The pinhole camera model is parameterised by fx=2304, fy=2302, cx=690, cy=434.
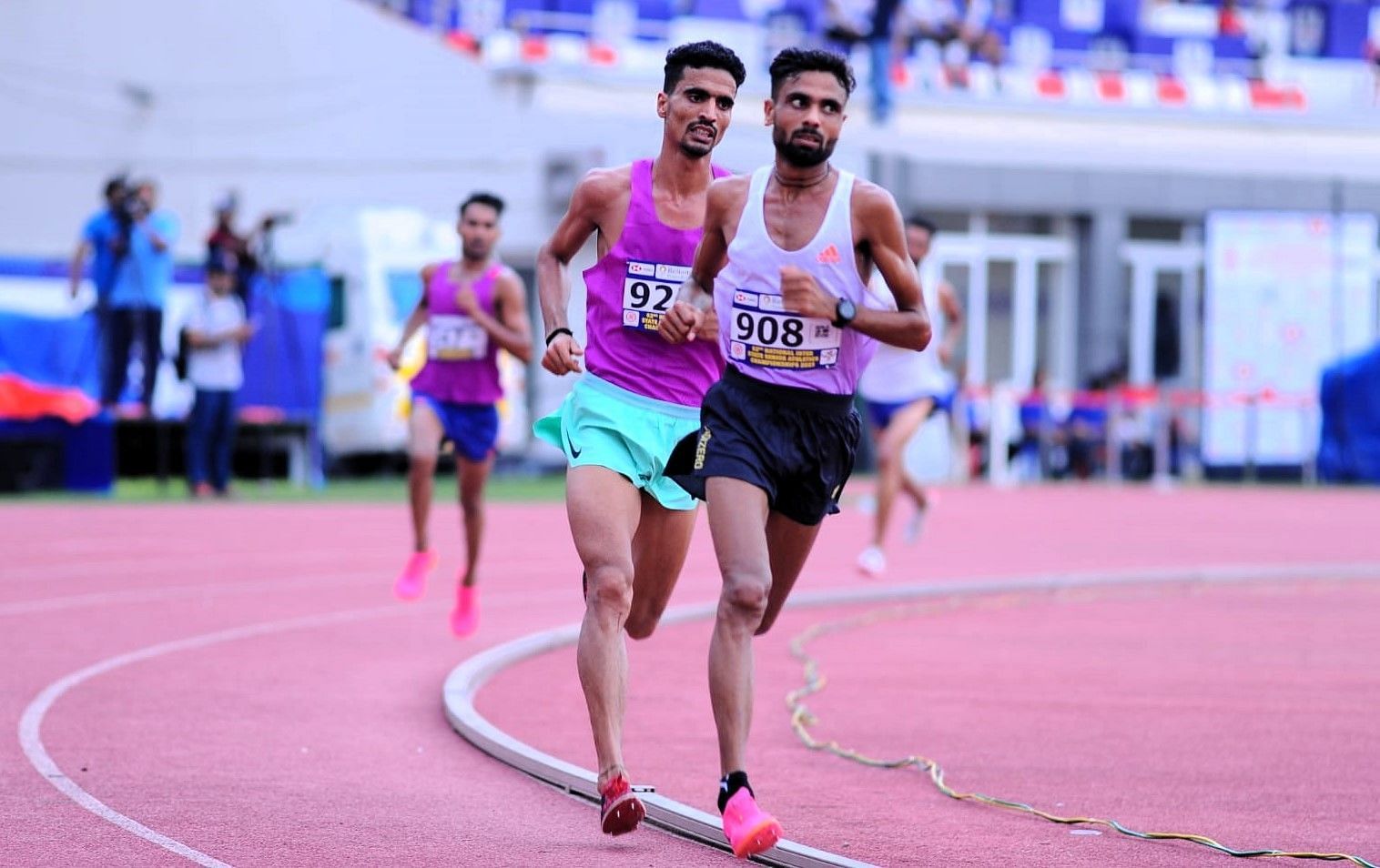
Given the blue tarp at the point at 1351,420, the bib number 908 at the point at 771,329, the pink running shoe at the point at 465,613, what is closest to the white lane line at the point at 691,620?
the pink running shoe at the point at 465,613

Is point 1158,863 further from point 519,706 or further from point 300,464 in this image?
point 300,464

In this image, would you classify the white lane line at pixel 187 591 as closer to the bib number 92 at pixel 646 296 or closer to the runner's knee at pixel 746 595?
the bib number 92 at pixel 646 296

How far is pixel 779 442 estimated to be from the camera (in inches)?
267

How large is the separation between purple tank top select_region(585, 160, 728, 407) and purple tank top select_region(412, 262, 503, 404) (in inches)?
197

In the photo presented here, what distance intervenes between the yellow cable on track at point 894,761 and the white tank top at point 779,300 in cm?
147

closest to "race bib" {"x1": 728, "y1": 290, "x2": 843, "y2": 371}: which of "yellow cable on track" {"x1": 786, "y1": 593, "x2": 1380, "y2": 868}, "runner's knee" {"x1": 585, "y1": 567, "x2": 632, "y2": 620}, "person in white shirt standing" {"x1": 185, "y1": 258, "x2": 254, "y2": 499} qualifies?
"runner's knee" {"x1": 585, "y1": 567, "x2": 632, "y2": 620}

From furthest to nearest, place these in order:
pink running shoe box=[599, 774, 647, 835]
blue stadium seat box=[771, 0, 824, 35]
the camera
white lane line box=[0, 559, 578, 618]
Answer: blue stadium seat box=[771, 0, 824, 35], the camera, white lane line box=[0, 559, 578, 618], pink running shoe box=[599, 774, 647, 835]

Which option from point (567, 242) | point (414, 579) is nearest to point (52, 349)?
point (414, 579)

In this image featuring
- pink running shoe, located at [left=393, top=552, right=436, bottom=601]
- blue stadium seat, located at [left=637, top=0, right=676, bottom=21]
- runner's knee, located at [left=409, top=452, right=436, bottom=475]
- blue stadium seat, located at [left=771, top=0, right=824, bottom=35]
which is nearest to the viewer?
runner's knee, located at [left=409, top=452, right=436, bottom=475]

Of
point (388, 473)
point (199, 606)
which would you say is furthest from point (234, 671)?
point (388, 473)

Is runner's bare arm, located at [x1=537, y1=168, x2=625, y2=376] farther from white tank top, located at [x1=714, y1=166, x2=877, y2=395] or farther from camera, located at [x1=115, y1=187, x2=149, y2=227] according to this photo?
camera, located at [x1=115, y1=187, x2=149, y2=227]

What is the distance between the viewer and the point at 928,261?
3428 centimetres

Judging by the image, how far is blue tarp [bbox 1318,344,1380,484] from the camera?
1248 inches

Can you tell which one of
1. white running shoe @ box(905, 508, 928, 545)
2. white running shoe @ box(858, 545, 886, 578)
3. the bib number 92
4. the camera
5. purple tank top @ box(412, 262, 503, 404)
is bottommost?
white running shoe @ box(905, 508, 928, 545)
